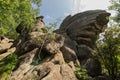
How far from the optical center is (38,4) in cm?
4444

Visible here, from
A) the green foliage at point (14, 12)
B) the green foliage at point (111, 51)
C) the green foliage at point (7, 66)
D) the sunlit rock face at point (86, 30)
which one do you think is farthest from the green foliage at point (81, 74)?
the green foliage at point (14, 12)

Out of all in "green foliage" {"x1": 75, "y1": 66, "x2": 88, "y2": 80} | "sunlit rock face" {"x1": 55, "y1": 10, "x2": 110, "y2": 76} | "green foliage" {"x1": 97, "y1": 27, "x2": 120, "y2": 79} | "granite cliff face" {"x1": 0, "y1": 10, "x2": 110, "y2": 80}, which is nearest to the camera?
"granite cliff face" {"x1": 0, "y1": 10, "x2": 110, "y2": 80}

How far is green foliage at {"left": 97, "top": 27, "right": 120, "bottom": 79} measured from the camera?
3384 cm

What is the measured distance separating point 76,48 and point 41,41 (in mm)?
8221

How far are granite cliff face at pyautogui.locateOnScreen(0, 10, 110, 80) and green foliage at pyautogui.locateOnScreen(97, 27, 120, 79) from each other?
2.23 m

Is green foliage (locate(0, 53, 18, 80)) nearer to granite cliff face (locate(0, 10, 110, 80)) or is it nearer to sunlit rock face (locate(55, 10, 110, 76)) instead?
granite cliff face (locate(0, 10, 110, 80))

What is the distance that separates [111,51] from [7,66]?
13943mm

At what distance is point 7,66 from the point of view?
96.5 feet

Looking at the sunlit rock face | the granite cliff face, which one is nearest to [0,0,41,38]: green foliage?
the granite cliff face

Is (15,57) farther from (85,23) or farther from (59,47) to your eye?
(85,23)

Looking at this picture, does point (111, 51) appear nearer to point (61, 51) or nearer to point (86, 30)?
point (61, 51)

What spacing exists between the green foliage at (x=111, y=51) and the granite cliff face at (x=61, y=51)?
7.33ft

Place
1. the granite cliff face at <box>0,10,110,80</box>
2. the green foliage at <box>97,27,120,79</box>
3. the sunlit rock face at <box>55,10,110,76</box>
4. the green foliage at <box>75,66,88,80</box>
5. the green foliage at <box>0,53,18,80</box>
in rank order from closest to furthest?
the green foliage at <box>0,53,18,80</box> → the granite cliff face at <box>0,10,110,80</box> → the green foliage at <box>75,66,88,80</box> → the green foliage at <box>97,27,120,79</box> → the sunlit rock face at <box>55,10,110,76</box>

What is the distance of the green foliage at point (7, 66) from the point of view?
27797 mm
